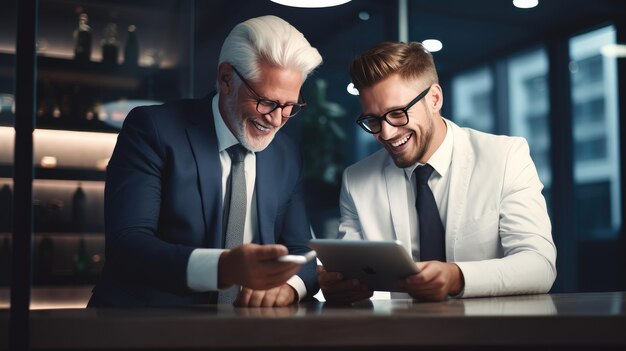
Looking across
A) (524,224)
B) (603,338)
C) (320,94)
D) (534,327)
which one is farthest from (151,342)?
(320,94)

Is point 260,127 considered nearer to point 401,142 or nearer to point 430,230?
point 401,142

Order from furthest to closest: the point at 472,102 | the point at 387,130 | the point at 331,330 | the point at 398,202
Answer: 1. the point at 472,102
2. the point at 398,202
3. the point at 387,130
4. the point at 331,330

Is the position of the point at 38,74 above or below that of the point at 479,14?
below

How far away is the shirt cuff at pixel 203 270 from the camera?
1553mm

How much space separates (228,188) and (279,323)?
0.87 meters

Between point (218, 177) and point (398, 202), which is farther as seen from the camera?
point (398, 202)

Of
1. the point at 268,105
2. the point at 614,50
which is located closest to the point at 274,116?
the point at 268,105

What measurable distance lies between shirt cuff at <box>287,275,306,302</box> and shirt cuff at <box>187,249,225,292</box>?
0.91 ft

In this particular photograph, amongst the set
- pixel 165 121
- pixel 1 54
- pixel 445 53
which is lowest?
pixel 165 121

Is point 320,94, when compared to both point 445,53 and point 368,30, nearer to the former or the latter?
point 368,30

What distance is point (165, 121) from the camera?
6.65 feet

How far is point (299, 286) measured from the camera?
179 centimetres

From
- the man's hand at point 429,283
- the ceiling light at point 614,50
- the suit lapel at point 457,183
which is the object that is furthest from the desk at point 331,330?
the ceiling light at point 614,50

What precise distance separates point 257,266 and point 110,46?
4.00 meters
